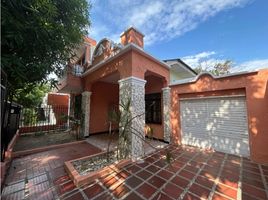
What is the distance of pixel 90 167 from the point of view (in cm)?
413

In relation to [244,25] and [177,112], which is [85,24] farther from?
[244,25]

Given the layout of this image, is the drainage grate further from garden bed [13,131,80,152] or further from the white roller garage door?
the white roller garage door

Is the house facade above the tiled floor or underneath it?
above

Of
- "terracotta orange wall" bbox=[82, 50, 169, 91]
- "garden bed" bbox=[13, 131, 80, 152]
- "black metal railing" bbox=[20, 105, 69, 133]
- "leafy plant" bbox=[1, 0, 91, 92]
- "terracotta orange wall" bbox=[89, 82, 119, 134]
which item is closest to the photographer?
"leafy plant" bbox=[1, 0, 91, 92]

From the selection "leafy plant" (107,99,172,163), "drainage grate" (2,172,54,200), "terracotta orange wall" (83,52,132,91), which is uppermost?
"terracotta orange wall" (83,52,132,91)

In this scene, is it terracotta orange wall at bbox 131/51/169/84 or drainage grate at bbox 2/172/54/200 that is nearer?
drainage grate at bbox 2/172/54/200

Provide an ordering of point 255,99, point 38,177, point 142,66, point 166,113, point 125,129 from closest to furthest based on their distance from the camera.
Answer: point 38,177 < point 255,99 < point 125,129 < point 142,66 < point 166,113

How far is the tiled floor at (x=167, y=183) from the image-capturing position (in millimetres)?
2891

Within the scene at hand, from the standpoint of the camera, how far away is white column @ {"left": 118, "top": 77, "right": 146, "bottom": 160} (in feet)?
16.0

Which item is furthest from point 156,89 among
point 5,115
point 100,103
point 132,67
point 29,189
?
point 29,189

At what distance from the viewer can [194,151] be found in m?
5.77

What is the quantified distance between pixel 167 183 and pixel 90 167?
2412 mm

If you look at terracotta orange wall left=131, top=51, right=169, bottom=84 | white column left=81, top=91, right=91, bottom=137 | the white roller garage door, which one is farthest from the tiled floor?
white column left=81, top=91, right=91, bottom=137

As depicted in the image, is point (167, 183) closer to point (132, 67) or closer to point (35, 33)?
point (132, 67)
